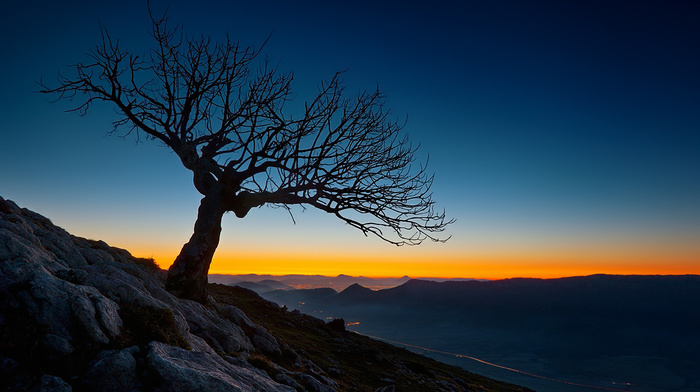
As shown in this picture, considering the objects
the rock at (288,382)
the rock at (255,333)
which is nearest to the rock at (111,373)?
the rock at (288,382)

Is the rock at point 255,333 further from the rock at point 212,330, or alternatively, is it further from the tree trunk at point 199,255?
the rock at point 212,330

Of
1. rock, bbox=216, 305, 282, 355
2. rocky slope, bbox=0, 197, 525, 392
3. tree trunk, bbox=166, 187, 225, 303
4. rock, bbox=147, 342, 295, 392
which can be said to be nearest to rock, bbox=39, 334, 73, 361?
rocky slope, bbox=0, 197, 525, 392

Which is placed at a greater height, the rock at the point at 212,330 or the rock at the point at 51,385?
the rock at the point at 51,385

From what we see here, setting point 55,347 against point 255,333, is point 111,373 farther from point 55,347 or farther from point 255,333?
point 255,333

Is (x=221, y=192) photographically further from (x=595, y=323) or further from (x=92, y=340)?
(x=595, y=323)

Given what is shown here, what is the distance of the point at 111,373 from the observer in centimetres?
502

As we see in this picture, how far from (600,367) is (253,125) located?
18686cm

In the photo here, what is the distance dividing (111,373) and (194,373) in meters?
1.18

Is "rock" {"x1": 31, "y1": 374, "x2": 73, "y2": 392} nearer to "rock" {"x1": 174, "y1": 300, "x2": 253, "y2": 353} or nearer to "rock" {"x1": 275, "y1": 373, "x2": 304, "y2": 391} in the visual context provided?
"rock" {"x1": 275, "y1": 373, "x2": 304, "y2": 391}

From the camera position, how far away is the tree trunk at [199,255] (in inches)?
541

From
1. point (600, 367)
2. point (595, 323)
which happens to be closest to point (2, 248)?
point (600, 367)

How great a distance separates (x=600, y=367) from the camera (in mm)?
141375

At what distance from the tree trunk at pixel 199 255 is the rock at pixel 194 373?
7.93 metres

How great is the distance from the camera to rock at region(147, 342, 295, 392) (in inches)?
206
